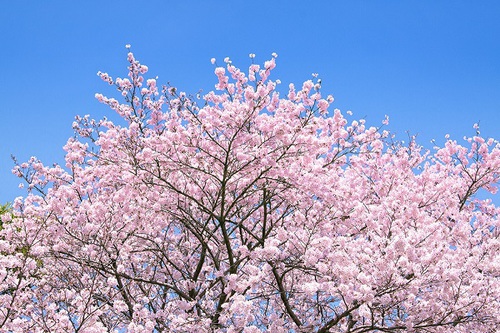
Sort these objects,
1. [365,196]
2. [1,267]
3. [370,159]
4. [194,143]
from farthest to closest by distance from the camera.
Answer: [370,159] → [365,196] → [194,143] → [1,267]

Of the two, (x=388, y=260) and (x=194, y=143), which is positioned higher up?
(x=194, y=143)

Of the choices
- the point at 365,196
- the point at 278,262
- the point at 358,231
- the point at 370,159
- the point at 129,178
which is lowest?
the point at 278,262

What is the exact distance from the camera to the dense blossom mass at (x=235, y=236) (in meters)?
8.53

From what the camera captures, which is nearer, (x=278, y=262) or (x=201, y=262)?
(x=278, y=262)

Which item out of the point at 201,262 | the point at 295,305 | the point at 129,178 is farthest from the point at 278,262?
the point at 129,178

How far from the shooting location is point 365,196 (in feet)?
43.4

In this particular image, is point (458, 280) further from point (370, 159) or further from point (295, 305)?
point (370, 159)

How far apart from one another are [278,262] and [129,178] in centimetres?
343

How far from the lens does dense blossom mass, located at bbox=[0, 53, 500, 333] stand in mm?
8531

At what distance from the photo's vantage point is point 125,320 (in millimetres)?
9805

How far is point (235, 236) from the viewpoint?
1250cm

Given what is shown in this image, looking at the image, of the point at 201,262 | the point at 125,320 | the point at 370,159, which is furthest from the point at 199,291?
the point at 370,159

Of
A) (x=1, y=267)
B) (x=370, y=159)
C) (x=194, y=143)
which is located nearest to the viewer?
(x=1, y=267)

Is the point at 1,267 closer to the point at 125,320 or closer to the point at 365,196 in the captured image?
the point at 125,320
